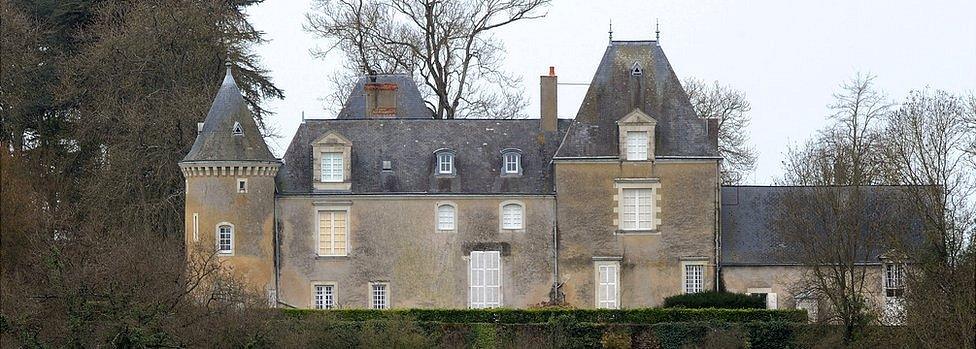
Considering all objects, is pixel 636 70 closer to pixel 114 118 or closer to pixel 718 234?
pixel 718 234

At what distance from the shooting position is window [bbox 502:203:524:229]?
149 feet

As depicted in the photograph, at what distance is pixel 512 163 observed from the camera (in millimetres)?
45875

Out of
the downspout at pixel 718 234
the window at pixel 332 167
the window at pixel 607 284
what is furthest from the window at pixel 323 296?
the downspout at pixel 718 234

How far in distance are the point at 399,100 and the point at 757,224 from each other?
952 cm

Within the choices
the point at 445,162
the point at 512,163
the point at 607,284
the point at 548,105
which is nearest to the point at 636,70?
the point at 548,105

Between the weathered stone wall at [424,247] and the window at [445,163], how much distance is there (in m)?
0.76

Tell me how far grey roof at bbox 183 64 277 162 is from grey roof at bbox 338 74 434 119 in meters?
4.61

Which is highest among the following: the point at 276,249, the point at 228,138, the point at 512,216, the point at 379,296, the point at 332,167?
the point at 228,138

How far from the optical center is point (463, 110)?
55.5 m

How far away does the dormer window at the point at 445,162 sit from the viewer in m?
45.8

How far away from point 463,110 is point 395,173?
1011 cm

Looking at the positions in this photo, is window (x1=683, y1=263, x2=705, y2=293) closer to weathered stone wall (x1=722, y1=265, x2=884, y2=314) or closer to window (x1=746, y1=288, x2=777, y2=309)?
weathered stone wall (x1=722, y1=265, x2=884, y2=314)

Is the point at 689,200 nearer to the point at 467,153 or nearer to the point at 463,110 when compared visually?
the point at 467,153

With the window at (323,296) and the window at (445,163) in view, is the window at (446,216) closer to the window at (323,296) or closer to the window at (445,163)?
the window at (445,163)
